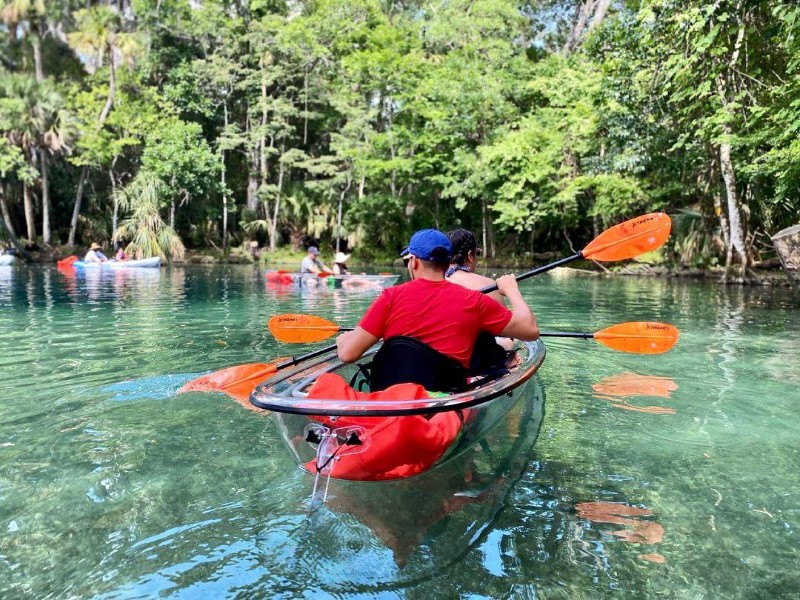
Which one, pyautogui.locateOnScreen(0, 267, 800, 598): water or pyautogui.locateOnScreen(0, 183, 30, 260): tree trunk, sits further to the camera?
pyautogui.locateOnScreen(0, 183, 30, 260): tree trunk

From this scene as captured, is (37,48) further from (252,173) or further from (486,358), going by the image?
(486,358)

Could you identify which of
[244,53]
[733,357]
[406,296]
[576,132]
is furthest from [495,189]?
[406,296]

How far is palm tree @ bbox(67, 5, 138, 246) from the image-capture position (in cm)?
Answer: 2888

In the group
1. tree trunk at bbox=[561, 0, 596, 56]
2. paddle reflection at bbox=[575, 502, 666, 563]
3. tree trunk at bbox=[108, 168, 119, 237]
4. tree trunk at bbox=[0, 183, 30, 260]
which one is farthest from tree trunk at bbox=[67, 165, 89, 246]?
paddle reflection at bbox=[575, 502, 666, 563]

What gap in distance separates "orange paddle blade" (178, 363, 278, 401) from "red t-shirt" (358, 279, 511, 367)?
6.46ft

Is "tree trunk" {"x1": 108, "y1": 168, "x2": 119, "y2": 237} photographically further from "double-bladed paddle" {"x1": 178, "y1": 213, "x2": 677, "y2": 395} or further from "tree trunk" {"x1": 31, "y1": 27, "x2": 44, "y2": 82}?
"double-bladed paddle" {"x1": 178, "y1": 213, "x2": 677, "y2": 395}

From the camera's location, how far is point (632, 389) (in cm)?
572

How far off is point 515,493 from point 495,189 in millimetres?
23912

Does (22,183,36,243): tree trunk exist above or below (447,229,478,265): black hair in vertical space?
above

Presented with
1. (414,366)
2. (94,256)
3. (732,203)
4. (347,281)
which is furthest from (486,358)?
(94,256)

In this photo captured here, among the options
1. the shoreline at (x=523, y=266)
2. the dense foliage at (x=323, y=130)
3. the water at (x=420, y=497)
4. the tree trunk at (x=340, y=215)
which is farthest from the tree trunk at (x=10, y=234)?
the water at (x=420, y=497)

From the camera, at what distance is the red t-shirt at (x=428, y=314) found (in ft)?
11.1

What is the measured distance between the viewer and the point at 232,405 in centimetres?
499

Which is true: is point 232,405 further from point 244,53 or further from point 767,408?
point 244,53
